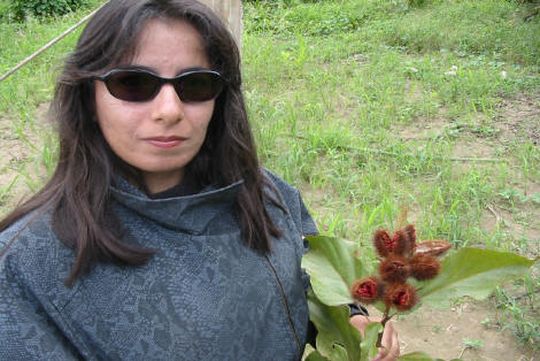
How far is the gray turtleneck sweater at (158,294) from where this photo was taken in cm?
125

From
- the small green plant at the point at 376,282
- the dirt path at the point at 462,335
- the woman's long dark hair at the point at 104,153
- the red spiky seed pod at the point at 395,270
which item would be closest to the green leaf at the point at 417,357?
the small green plant at the point at 376,282

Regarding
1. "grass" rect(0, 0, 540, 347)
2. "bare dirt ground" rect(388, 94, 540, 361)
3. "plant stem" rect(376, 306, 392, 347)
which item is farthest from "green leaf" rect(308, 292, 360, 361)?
"bare dirt ground" rect(388, 94, 540, 361)

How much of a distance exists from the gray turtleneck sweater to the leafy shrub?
30.8ft

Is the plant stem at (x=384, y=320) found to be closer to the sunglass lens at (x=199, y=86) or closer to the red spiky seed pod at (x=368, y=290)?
the red spiky seed pod at (x=368, y=290)

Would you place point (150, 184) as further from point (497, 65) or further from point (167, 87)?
point (497, 65)

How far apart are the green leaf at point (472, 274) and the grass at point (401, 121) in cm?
78

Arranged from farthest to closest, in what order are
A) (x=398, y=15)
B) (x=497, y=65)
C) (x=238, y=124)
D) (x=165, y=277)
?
(x=398, y=15) → (x=497, y=65) → (x=238, y=124) → (x=165, y=277)

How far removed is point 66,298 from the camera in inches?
49.5

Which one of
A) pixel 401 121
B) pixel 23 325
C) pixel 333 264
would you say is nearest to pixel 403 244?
pixel 333 264

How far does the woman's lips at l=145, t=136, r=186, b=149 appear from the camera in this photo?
137 cm

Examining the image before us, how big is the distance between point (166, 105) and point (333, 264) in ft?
1.82

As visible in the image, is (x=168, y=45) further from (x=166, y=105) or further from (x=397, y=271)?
(x=397, y=271)

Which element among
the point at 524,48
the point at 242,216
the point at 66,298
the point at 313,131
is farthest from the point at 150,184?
the point at 524,48

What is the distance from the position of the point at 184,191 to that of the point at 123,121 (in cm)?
24
